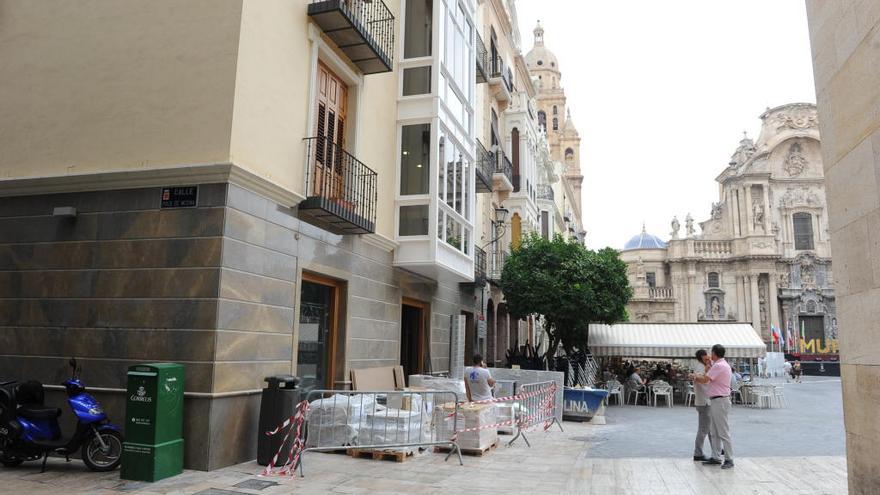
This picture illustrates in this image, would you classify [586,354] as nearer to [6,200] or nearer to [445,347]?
[445,347]

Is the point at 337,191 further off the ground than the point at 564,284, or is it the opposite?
the point at 337,191

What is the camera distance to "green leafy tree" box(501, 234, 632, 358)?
19219mm

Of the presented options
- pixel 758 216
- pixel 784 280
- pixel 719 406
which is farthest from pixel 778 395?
pixel 758 216

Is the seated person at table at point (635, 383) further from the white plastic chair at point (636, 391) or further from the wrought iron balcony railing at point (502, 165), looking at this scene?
the wrought iron balcony railing at point (502, 165)

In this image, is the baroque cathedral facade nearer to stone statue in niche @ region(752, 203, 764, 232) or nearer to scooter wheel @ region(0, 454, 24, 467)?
stone statue in niche @ region(752, 203, 764, 232)

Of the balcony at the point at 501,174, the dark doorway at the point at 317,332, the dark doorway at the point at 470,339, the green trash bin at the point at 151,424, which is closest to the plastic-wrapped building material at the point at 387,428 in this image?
the dark doorway at the point at 317,332

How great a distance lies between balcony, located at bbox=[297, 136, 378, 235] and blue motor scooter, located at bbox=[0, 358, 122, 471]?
3.73 metres

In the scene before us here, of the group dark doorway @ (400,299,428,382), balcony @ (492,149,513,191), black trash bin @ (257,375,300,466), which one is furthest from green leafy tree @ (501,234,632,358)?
black trash bin @ (257,375,300,466)

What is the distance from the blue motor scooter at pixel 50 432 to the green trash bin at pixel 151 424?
1.30ft

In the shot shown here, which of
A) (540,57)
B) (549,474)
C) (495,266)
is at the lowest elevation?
(549,474)

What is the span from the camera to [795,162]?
49.2m

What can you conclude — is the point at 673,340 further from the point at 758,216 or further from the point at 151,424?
the point at 758,216

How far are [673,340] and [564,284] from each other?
495 centimetres

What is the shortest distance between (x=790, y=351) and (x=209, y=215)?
50196 millimetres
